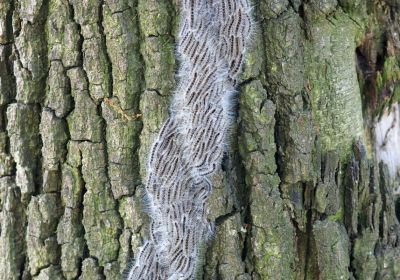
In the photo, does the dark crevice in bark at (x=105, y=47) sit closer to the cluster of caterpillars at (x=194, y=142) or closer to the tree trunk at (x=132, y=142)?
the tree trunk at (x=132, y=142)

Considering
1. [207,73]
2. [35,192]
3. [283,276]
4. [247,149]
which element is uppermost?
[207,73]

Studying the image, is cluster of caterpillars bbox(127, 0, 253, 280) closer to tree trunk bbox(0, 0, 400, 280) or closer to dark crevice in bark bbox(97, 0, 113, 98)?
tree trunk bbox(0, 0, 400, 280)

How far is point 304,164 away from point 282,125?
18 cm

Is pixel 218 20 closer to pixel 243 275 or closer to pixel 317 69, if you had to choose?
pixel 317 69

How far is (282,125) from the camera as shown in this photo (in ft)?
6.64

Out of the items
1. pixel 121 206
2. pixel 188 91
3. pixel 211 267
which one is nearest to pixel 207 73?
pixel 188 91

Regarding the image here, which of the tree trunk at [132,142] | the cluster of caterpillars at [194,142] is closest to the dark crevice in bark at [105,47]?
the tree trunk at [132,142]

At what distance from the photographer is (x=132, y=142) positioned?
6.49ft

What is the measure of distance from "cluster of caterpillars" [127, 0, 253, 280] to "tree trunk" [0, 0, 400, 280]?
48 mm

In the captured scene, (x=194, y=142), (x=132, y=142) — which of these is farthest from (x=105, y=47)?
(x=194, y=142)

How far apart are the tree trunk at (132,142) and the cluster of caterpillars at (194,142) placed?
0.05 metres

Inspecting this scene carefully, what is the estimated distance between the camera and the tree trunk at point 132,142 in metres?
1.96

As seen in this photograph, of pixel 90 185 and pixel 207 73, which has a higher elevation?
pixel 207 73

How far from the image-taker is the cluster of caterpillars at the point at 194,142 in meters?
1.99
